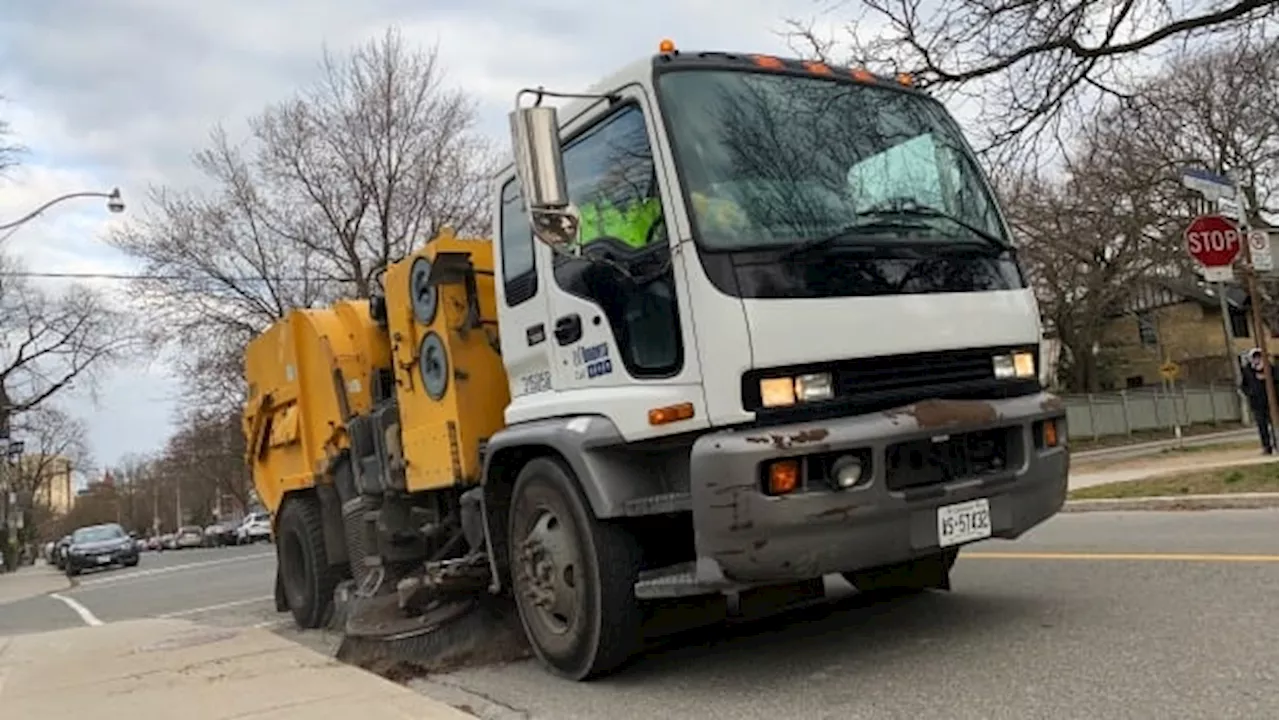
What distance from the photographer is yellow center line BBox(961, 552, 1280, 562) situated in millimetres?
7100

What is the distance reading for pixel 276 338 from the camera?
9844 mm

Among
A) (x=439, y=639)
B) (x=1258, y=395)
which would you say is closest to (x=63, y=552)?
(x=1258, y=395)

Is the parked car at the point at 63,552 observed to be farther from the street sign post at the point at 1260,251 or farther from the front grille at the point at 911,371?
the front grille at the point at 911,371

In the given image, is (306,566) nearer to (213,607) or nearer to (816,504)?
(213,607)

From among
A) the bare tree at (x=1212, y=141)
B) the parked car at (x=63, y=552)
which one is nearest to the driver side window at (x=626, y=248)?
the bare tree at (x=1212, y=141)

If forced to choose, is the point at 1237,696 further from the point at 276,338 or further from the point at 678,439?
the point at 276,338

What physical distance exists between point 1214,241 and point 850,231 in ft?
30.7

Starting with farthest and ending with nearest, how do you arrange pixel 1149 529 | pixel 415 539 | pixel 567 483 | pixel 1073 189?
pixel 1073 189 → pixel 1149 529 → pixel 415 539 → pixel 567 483

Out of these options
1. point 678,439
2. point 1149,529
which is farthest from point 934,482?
point 1149,529

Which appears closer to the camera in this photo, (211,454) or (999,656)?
(999,656)

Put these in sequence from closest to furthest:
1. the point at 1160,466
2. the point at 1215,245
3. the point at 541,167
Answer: the point at 541,167 < the point at 1215,245 < the point at 1160,466

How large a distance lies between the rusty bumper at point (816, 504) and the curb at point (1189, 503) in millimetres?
5348

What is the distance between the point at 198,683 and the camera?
22.5 ft

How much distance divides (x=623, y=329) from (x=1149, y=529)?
6.28 m
